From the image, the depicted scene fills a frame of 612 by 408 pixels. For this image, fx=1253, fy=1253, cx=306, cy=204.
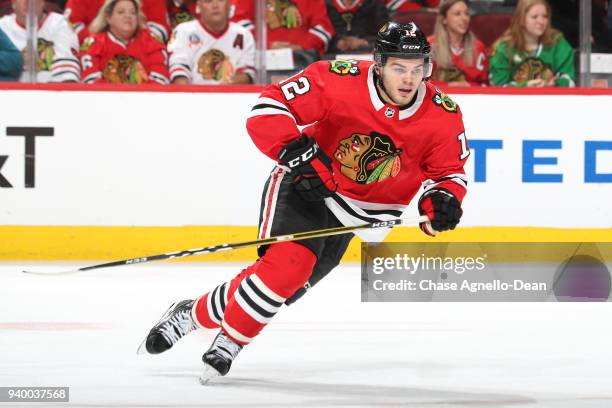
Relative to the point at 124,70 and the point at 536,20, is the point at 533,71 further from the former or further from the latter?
the point at 124,70

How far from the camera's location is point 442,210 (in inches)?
136

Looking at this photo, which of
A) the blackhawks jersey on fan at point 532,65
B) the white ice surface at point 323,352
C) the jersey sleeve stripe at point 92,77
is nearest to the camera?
the white ice surface at point 323,352

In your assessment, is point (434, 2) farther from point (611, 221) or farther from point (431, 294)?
point (431, 294)

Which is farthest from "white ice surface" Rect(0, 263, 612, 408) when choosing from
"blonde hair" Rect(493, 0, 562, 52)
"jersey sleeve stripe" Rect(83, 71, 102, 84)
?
"blonde hair" Rect(493, 0, 562, 52)

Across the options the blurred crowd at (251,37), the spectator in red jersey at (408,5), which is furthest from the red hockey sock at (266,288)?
the spectator in red jersey at (408,5)

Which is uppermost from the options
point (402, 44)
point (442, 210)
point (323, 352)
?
point (402, 44)

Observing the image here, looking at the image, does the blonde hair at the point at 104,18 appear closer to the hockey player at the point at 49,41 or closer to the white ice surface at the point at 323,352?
the hockey player at the point at 49,41

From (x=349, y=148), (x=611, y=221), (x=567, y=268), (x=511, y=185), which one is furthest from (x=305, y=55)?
(x=349, y=148)

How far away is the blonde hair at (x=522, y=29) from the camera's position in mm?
6352

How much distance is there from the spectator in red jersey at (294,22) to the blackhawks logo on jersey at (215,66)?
20 centimetres

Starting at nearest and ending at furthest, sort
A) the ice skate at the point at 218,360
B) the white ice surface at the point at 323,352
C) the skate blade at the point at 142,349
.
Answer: the white ice surface at the point at 323,352 → the ice skate at the point at 218,360 → the skate blade at the point at 142,349

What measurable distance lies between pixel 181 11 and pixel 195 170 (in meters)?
0.82

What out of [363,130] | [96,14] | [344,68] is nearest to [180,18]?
[96,14]

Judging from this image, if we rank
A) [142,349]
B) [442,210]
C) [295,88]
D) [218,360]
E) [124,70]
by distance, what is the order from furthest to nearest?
[124,70] < [142,349] < [295,88] < [442,210] < [218,360]
